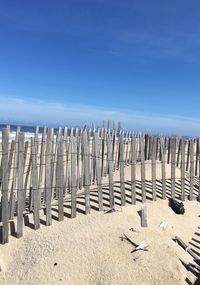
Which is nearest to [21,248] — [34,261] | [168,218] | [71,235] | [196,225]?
[34,261]

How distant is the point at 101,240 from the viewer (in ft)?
17.5

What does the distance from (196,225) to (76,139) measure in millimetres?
2877

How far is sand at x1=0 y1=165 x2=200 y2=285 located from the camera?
479 centimetres

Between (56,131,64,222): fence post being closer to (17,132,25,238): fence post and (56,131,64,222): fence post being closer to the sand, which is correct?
the sand

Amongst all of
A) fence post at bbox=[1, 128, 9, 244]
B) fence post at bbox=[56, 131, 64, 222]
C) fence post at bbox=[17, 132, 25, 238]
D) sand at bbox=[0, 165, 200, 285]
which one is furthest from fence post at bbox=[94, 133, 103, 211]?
fence post at bbox=[1, 128, 9, 244]

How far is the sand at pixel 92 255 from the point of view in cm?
479

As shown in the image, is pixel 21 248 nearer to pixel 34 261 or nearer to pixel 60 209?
pixel 34 261

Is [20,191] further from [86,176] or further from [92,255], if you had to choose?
[92,255]

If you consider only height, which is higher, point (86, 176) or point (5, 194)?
point (86, 176)

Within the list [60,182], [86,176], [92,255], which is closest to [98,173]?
[86,176]

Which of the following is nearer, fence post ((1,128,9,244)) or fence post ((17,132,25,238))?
fence post ((1,128,9,244))

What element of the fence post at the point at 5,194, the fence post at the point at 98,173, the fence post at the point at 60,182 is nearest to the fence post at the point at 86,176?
the fence post at the point at 98,173

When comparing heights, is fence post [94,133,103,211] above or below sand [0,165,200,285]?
above

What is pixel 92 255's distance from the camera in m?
5.06
